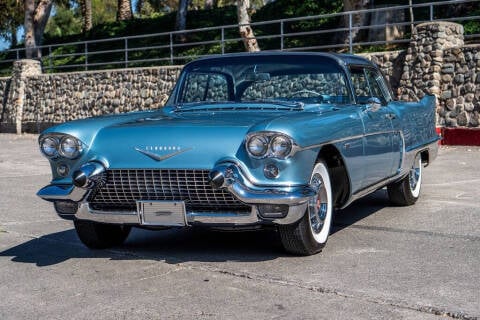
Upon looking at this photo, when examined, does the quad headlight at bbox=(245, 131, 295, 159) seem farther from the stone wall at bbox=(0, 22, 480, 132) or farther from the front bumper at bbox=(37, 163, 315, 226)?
the stone wall at bbox=(0, 22, 480, 132)

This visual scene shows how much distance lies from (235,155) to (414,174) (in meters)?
3.54

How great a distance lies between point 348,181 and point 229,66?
1.52m

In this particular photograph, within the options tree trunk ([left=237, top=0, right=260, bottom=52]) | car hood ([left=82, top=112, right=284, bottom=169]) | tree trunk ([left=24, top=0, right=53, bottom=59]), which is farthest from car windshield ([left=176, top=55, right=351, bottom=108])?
tree trunk ([left=24, top=0, right=53, bottom=59])

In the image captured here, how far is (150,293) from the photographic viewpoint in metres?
4.88

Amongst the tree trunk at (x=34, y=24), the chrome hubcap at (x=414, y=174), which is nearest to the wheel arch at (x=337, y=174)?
the chrome hubcap at (x=414, y=174)

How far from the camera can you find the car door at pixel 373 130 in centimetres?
658

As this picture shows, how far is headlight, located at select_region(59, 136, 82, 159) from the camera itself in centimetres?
581

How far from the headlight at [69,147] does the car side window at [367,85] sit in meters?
2.44

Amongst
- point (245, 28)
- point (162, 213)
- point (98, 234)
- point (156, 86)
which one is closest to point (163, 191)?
point (162, 213)

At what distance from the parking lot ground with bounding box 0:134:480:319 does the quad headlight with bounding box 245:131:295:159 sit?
777 millimetres

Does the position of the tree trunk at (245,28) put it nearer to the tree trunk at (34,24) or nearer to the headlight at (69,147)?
the tree trunk at (34,24)

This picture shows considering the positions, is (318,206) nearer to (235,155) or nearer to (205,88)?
(235,155)

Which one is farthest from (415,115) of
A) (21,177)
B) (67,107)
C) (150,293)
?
(67,107)

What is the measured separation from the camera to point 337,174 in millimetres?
6191
